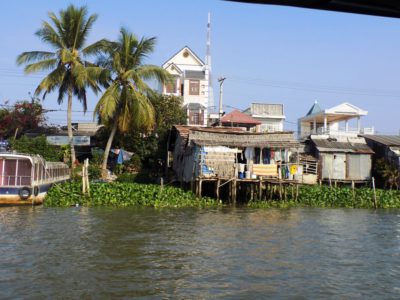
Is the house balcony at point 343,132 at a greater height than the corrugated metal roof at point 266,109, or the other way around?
the corrugated metal roof at point 266,109

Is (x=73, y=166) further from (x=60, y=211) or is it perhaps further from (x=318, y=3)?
(x=318, y=3)

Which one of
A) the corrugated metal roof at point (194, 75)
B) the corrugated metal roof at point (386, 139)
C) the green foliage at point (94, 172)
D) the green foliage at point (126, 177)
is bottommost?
the green foliage at point (126, 177)

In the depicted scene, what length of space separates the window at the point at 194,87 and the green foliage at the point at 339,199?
55.2 ft

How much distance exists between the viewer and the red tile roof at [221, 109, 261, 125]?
39828mm

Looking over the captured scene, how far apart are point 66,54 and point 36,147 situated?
6.28 meters

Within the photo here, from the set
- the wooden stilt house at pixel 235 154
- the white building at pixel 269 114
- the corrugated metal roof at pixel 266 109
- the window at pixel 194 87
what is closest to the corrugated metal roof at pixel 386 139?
the wooden stilt house at pixel 235 154

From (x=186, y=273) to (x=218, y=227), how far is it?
20.4ft

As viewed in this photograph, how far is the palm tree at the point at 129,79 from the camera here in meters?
27.5

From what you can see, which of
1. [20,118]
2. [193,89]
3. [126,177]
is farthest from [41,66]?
[193,89]

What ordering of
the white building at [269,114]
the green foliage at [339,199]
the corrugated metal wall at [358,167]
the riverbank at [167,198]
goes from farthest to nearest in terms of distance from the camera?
1. the white building at [269,114]
2. the corrugated metal wall at [358,167]
3. the green foliage at [339,199]
4. the riverbank at [167,198]

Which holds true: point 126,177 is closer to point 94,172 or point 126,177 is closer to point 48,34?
point 94,172

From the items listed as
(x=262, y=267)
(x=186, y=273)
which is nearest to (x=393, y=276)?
(x=262, y=267)

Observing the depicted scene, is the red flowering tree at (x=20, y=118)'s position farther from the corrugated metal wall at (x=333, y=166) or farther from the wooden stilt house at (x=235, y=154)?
the corrugated metal wall at (x=333, y=166)

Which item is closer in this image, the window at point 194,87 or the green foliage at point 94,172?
the green foliage at point 94,172
